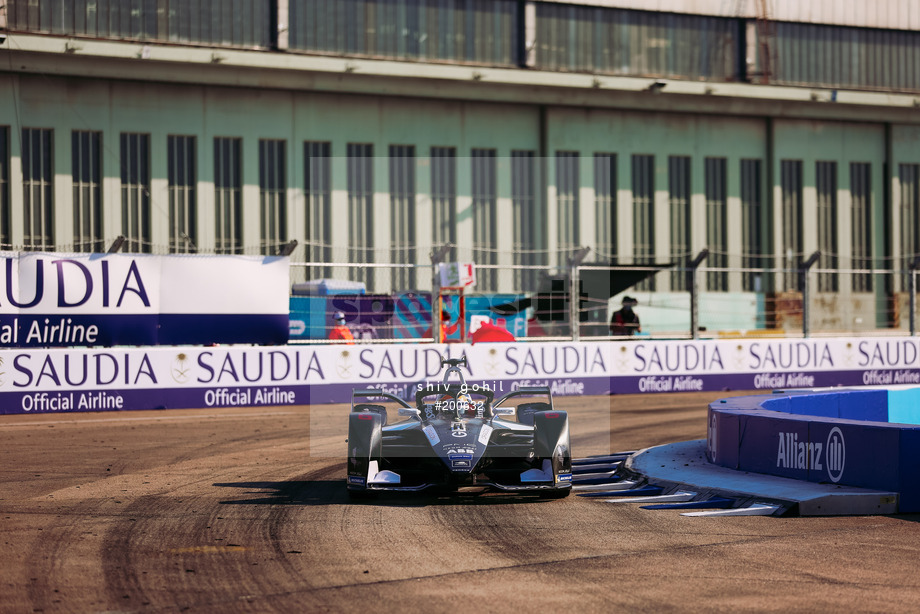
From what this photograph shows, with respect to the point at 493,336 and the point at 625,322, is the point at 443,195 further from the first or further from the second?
the point at 493,336

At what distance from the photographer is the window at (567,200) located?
33.2 meters

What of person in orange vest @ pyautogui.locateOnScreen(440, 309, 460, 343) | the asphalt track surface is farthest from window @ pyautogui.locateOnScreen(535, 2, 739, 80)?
the asphalt track surface

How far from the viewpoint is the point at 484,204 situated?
32438mm

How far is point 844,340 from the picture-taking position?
23344 millimetres

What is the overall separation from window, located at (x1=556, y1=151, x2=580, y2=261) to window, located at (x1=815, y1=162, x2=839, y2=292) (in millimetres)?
9114

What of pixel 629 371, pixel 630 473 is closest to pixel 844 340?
pixel 629 371

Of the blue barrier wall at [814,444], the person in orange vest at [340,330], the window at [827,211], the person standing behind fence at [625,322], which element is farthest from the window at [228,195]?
the blue barrier wall at [814,444]

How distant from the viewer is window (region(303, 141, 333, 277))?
30.6m

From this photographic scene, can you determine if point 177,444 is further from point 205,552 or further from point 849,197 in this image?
point 849,197

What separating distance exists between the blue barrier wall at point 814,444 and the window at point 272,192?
1962 centimetres

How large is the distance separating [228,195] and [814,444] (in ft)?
74.1

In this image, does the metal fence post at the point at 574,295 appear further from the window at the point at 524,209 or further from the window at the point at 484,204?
the window at the point at 524,209

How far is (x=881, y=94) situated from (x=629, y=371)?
20.0 metres

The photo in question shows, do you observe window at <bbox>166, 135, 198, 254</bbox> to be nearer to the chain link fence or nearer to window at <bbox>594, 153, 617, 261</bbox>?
the chain link fence
